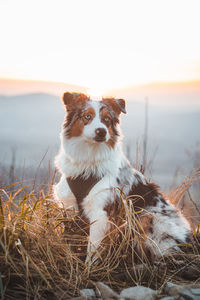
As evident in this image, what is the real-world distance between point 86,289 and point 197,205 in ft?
12.3

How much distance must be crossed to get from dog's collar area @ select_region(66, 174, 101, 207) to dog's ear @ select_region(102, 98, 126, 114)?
104cm

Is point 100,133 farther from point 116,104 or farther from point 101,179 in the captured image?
point 116,104

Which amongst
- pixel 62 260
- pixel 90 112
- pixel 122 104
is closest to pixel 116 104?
pixel 122 104

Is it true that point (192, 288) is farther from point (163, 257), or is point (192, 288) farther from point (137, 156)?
point (137, 156)

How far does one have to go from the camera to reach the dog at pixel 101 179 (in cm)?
439

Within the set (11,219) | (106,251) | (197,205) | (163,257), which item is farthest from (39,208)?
(197,205)

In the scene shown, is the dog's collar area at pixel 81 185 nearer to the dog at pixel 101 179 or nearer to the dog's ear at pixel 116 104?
the dog at pixel 101 179

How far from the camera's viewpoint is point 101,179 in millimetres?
4609

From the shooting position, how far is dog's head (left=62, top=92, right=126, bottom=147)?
4477 mm

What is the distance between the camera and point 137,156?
620 centimetres

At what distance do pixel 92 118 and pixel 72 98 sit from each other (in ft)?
1.82

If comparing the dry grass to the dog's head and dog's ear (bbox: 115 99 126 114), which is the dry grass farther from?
dog's ear (bbox: 115 99 126 114)

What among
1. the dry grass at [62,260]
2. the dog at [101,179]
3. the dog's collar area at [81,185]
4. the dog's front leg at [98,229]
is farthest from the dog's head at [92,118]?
the dog's front leg at [98,229]

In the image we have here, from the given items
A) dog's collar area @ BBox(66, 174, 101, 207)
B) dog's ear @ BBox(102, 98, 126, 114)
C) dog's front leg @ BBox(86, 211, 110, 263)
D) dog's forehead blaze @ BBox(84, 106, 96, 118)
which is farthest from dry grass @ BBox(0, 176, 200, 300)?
dog's ear @ BBox(102, 98, 126, 114)
